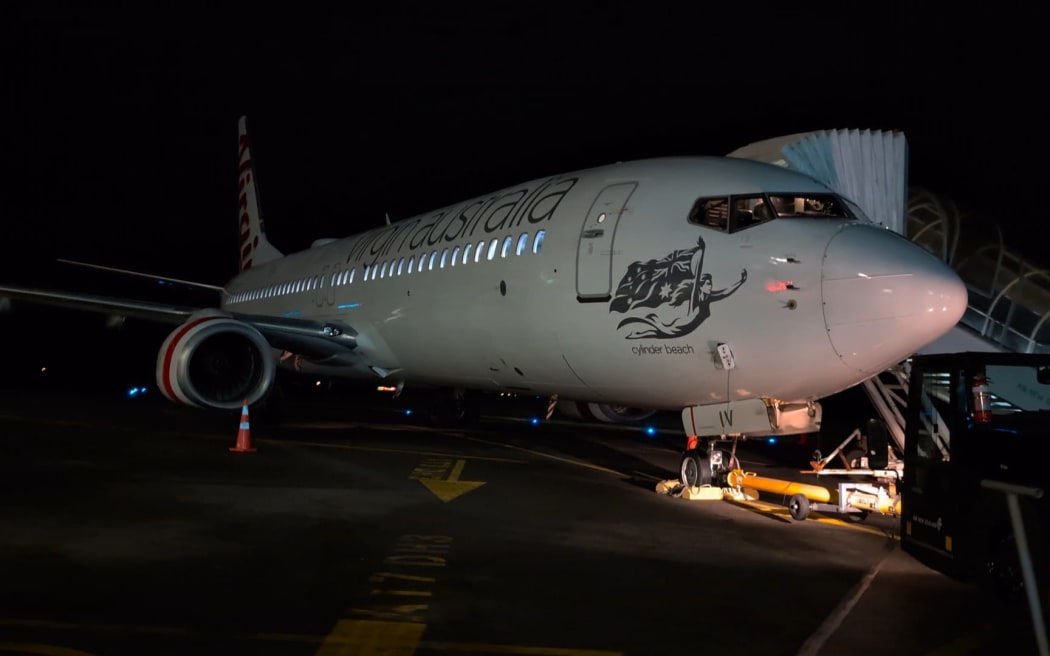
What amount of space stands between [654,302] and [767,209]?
1.40 m

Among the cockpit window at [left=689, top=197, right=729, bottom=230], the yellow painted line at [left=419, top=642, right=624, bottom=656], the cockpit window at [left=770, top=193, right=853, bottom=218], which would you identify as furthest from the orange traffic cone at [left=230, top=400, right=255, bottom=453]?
the yellow painted line at [left=419, top=642, right=624, bottom=656]

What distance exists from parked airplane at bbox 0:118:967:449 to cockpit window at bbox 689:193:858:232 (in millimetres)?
18

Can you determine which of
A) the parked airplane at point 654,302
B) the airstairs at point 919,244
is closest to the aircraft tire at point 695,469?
the parked airplane at point 654,302

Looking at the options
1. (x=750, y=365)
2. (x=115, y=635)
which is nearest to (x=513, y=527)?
(x=750, y=365)

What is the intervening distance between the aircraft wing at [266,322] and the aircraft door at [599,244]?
6653mm

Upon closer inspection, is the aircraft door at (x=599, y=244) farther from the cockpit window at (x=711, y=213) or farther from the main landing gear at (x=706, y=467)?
the main landing gear at (x=706, y=467)

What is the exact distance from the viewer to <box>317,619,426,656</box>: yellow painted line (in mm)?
4906

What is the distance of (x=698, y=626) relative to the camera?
5539 millimetres

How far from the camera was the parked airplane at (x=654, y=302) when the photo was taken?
8547mm

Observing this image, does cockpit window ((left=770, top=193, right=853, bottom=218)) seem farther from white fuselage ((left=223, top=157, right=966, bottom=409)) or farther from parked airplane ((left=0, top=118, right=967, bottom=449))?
white fuselage ((left=223, top=157, right=966, bottom=409))

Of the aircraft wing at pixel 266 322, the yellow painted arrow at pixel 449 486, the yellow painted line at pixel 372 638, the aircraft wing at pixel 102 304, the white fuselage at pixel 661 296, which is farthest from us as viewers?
the aircraft wing at pixel 102 304

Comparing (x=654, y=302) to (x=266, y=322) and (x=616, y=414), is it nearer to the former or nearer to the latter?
(x=616, y=414)

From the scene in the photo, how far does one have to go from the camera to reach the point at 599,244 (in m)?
10.4

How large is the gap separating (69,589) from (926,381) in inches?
230
